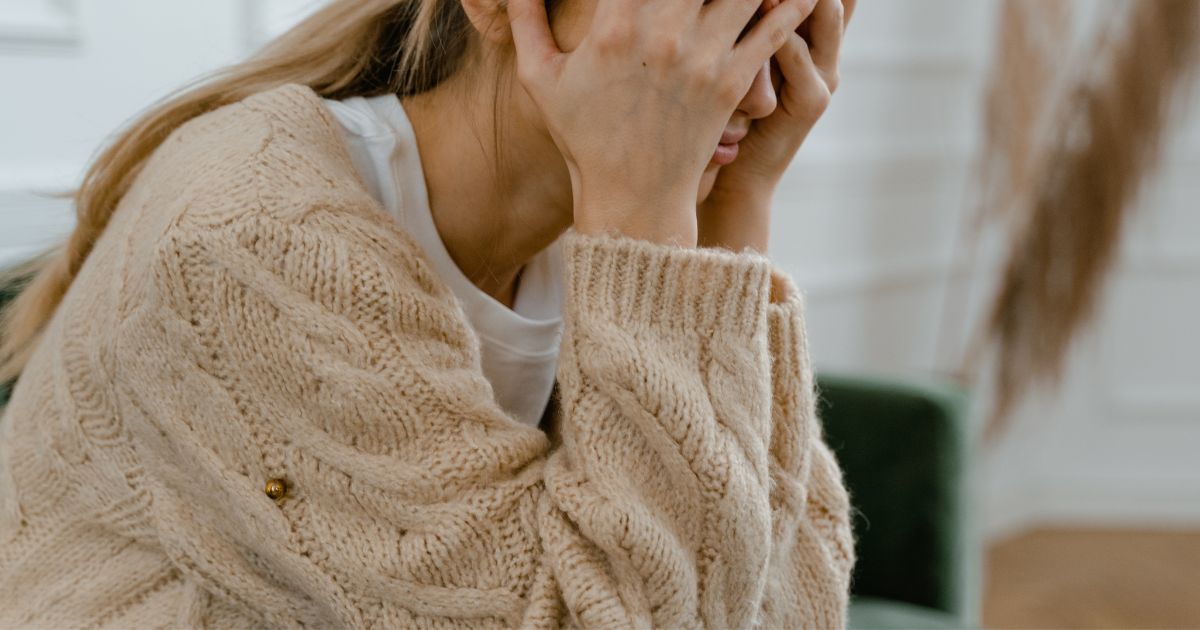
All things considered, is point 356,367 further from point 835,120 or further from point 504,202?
point 835,120

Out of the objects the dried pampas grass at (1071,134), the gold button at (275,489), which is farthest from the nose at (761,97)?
the dried pampas grass at (1071,134)

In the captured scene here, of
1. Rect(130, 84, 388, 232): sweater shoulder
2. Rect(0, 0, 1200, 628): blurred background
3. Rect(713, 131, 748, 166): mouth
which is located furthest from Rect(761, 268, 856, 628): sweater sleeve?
Rect(0, 0, 1200, 628): blurred background

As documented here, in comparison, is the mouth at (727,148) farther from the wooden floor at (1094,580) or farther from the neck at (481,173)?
the wooden floor at (1094,580)

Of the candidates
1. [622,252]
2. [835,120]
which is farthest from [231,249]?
[835,120]

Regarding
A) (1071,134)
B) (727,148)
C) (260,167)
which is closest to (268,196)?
(260,167)

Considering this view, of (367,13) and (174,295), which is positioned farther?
(367,13)

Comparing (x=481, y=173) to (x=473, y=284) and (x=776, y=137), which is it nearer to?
(x=473, y=284)

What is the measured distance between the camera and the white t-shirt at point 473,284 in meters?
0.98

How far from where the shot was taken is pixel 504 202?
104 centimetres

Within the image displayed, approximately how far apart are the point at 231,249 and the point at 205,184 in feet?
0.21

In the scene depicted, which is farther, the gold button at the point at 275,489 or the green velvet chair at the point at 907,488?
the green velvet chair at the point at 907,488

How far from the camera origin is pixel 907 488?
154 centimetres

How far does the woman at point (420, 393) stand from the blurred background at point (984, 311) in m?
1.43

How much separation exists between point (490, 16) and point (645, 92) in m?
0.16
